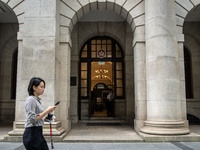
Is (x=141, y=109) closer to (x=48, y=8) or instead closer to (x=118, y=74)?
(x=118, y=74)

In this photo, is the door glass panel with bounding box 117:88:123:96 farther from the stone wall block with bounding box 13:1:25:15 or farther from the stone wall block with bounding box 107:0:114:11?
the stone wall block with bounding box 13:1:25:15

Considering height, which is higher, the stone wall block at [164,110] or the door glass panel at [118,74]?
the door glass panel at [118,74]

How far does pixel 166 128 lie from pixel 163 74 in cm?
226

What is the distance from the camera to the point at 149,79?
883cm

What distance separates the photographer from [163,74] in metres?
8.50

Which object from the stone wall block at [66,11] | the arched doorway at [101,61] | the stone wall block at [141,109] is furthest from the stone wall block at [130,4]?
the arched doorway at [101,61]

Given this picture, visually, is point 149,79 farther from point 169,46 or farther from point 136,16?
point 136,16

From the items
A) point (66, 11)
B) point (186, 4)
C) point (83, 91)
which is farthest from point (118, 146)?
point (83, 91)

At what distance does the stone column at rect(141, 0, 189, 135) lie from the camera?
8.29m

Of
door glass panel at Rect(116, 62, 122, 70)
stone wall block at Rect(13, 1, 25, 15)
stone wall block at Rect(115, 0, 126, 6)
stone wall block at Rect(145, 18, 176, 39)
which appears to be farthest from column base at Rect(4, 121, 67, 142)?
door glass panel at Rect(116, 62, 122, 70)

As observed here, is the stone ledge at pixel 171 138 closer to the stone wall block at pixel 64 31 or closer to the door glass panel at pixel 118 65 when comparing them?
the stone wall block at pixel 64 31

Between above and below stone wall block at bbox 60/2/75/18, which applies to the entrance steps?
below

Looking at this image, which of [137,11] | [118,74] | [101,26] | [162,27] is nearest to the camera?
[162,27]

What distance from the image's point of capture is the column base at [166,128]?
7977 mm
